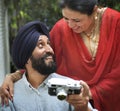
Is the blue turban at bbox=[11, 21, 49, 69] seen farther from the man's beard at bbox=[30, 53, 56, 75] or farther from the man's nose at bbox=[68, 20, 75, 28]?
the man's nose at bbox=[68, 20, 75, 28]

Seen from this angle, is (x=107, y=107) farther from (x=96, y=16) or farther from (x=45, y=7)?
(x=45, y=7)

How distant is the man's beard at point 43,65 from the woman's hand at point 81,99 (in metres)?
0.30

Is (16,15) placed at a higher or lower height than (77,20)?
lower

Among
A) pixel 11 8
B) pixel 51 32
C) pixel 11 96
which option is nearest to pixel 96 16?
pixel 51 32

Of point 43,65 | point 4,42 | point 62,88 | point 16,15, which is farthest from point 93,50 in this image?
point 16,15

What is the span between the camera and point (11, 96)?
2.42 metres

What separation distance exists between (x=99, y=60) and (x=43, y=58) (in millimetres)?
328

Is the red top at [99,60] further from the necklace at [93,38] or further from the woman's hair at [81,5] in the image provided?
the woman's hair at [81,5]

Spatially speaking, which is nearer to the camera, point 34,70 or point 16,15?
point 34,70

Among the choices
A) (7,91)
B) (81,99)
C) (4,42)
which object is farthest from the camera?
(4,42)

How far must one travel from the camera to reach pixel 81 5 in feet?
8.05

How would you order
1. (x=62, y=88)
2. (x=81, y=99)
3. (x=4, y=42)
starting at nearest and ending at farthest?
(x=62, y=88)
(x=81, y=99)
(x=4, y=42)

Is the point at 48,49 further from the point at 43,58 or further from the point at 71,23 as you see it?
the point at 71,23

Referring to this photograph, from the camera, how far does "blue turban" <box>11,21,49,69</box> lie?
2449 mm
